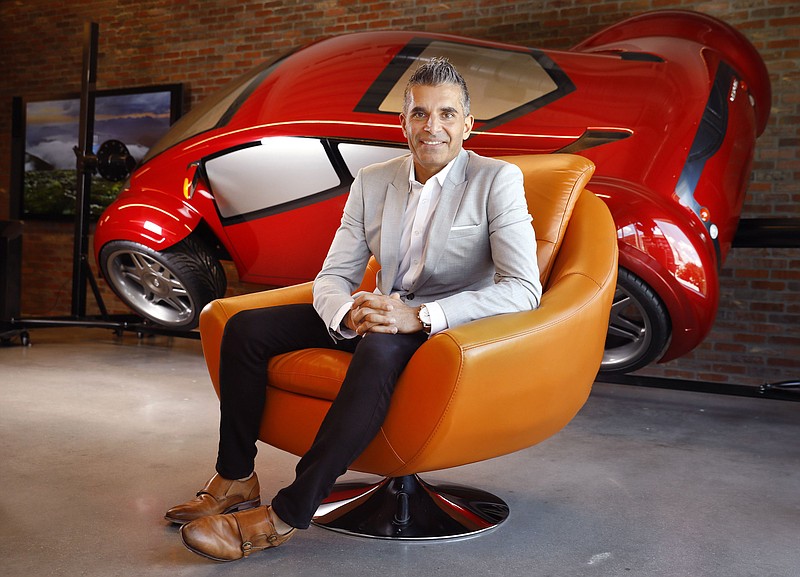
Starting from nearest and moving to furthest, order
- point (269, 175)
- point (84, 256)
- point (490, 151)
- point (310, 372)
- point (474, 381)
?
1. point (474, 381)
2. point (310, 372)
3. point (490, 151)
4. point (269, 175)
5. point (84, 256)

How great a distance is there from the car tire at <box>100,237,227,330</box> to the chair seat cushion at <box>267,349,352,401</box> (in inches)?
88.4

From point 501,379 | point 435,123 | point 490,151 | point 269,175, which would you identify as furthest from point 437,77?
point 269,175

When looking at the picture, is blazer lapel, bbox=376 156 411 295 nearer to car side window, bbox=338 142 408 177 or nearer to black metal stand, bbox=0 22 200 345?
car side window, bbox=338 142 408 177

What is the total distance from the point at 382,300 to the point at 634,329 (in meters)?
1.76

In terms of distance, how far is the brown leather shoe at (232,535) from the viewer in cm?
168

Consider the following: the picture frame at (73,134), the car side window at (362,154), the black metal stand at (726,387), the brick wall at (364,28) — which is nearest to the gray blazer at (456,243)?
the car side window at (362,154)

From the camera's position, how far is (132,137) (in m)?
6.34

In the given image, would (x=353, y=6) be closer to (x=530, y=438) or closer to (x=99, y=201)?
(x=99, y=201)

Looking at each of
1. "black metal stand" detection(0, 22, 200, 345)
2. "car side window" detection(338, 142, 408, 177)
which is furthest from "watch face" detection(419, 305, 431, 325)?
"black metal stand" detection(0, 22, 200, 345)

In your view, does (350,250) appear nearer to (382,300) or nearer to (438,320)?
(382,300)

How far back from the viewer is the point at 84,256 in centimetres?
498

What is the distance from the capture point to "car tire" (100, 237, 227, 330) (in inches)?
160

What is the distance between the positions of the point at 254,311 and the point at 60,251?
5.35 metres

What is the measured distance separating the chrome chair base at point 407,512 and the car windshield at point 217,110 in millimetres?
2410
